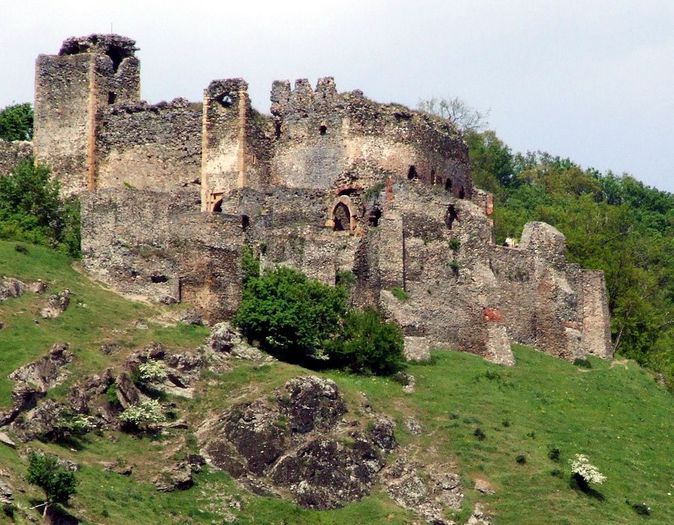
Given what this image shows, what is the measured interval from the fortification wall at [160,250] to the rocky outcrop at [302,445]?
7257mm

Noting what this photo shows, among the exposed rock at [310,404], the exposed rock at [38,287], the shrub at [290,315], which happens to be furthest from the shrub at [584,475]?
the exposed rock at [38,287]

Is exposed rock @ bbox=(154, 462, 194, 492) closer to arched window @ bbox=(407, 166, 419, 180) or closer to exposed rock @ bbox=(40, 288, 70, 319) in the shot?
exposed rock @ bbox=(40, 288, 70, 319)

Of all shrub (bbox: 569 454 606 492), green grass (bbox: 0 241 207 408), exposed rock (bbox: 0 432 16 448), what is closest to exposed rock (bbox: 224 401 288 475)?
green grass (bbox: 0 241 207 408)

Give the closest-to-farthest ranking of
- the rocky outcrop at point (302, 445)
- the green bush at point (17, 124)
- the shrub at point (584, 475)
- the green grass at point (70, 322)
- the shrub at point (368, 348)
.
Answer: the rocky outcrop at point (302, 445)
the shrub at point (584, 475)
the green grass at point (70, 322)
the shrub at point (368, 348)
the green bush at point (17, 124)

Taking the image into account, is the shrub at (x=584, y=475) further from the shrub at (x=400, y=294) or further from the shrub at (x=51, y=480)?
the shrub at (x=51, y=480)

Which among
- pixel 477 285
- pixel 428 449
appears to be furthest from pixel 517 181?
pixel 428 449

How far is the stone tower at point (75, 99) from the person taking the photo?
8625 cm

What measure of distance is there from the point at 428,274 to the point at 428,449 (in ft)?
36.4

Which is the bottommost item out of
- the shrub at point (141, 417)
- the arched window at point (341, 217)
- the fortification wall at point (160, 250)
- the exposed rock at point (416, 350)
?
the shrub at point (141, 417)

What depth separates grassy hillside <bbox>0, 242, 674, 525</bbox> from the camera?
65.9 metres

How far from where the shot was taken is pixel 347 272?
7981 cm

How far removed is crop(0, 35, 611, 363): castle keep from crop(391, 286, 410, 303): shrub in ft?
0.63

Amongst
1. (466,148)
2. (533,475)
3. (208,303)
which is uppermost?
(466,148)

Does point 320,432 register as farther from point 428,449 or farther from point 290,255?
point 290,255
